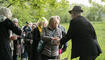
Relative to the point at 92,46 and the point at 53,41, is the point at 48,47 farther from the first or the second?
the point at 92,46

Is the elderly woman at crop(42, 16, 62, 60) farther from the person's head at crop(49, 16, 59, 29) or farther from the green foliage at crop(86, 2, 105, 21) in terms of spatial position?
the green foliage at crop(86, 2, 105, 21)

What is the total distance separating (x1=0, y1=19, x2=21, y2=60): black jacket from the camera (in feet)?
13.4

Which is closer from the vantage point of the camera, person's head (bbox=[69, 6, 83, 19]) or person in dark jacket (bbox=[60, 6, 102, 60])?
person in dark jacket (bbox=[60, 6, 102, 60])

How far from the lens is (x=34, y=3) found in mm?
8227

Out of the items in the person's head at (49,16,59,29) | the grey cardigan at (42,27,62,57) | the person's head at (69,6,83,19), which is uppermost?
the person's head at (69,6,83,19)

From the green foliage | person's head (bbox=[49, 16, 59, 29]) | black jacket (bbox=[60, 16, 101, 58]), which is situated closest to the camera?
black jacket (bbox=[60, 16, 101, 58])

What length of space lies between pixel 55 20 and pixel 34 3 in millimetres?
3502

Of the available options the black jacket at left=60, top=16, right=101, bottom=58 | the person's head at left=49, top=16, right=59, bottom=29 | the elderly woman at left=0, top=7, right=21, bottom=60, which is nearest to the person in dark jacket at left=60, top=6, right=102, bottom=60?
the black jacket at left=60, top=16, right=101, bottom=58

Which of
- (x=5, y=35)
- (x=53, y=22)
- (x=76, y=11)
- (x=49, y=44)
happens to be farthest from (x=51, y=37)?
(x=5, y=35)

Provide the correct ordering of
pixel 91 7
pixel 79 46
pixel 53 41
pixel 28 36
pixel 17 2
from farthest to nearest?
pixel 91 7
pixel 17 2
pixel 28 36
pixel 53 41
pixel 79 46

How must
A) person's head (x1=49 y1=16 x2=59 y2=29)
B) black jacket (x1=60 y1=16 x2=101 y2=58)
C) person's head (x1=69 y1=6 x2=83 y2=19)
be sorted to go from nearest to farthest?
black jacket (x1=60 y1=16 x2=101 y2=58) → person's head (x1=69 y1=6 x2=83 y2=19) → person's head (x1=49 y1=16 x2=59 y2=29)

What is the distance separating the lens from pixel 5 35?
4.16 meters

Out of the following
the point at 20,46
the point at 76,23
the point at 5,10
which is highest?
the point at 5,10

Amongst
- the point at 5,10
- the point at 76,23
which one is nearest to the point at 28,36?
the point at 5,10
